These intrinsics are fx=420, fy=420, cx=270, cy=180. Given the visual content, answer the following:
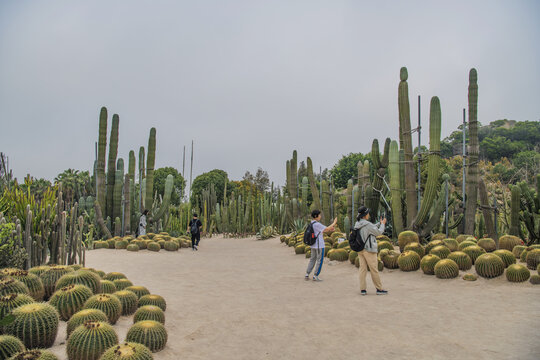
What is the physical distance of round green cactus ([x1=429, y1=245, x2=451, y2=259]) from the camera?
8234 mm

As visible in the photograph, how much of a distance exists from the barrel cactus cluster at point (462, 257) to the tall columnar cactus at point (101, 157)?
944 cm

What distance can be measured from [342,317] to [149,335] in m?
2.53

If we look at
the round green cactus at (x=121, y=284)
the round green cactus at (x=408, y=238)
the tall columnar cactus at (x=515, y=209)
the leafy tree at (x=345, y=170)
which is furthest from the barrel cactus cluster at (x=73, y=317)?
the leafy tree at (x=345, y=170)

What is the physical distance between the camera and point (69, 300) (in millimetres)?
4730

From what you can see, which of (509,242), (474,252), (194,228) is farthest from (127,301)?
(194,228)

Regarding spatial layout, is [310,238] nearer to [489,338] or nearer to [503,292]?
[503,292]

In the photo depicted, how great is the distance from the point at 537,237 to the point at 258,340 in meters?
8.64

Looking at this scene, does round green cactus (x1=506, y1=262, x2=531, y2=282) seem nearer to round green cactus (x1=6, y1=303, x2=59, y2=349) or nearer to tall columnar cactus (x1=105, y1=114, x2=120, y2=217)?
round green cactus (x1=6, y1=303, x2=59, y2=349)

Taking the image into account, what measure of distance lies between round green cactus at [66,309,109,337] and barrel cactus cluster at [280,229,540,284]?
19.3ft

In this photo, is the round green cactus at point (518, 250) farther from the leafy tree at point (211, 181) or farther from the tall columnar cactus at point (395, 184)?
the leafy tree at point (211, 181)

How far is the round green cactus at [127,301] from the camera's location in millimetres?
5297

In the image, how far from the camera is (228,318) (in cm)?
556

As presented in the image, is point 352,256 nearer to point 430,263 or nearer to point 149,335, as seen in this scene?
point 430,263

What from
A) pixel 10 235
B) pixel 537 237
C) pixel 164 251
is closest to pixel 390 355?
pixel 10 235
